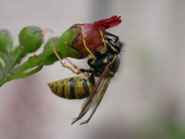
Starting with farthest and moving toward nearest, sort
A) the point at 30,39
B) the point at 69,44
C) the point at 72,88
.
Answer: the point at 72,88
the point at 30,39
the point at 69,44

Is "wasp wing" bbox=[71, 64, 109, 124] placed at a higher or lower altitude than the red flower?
lower

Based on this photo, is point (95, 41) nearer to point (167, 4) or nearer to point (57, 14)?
point (57, 14)

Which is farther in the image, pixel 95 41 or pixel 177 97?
pixel 177 97

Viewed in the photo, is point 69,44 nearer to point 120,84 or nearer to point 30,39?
point 30,39

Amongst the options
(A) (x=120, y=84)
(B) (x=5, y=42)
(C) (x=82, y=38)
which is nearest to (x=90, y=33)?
(C) (x=82, y=38)

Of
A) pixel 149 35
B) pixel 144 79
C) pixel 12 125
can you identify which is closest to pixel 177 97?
pixel 144 79

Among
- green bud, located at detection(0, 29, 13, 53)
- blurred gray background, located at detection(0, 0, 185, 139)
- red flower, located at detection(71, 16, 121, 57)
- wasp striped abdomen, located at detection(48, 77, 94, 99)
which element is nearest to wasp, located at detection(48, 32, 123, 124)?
wasp striped abdomen, located at detection(48, 77, 94, 99)

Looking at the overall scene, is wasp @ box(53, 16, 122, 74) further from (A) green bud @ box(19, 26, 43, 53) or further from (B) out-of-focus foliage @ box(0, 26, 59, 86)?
(A) green bud @ box(19, 26, 43, 53)
